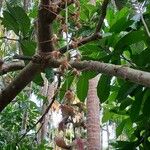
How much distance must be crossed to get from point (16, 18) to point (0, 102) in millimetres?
318

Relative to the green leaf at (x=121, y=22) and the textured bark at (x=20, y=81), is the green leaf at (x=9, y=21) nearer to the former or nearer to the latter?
the textured bark at (x=20, y=81)

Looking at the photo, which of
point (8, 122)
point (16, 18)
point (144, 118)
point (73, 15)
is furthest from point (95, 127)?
point (8, 122)

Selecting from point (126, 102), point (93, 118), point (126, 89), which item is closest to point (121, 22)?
point (126, 89)

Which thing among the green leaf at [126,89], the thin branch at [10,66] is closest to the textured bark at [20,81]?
the thin branch at [10,66]

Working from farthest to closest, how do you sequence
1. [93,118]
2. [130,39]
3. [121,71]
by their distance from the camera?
[93,118] → [130,39] → [121,71]

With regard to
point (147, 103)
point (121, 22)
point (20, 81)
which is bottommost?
point (147, 103)

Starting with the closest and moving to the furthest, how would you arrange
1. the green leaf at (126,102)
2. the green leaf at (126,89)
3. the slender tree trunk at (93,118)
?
the green leaf at (126,89) < the green leaf at (126,102) < the slender tree trunk at (93,118)

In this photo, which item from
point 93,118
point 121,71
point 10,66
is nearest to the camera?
point 121,71

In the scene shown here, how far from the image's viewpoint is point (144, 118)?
1512 millimetres

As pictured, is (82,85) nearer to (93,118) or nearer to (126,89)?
(126,89)

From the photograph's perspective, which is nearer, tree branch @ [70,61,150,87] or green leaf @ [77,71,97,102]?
tree branch @ [70,61,150,87]

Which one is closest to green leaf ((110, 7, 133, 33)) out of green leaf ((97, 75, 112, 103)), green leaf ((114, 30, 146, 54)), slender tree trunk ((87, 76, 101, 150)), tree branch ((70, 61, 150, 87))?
green leaf ((114, 30, 146, 54))

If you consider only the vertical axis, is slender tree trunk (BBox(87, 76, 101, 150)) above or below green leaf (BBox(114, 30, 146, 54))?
below

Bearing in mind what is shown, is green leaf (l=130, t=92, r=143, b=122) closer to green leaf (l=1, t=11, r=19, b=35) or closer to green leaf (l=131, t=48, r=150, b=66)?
green leaf (l=131, t=48, r=150, b=66)
